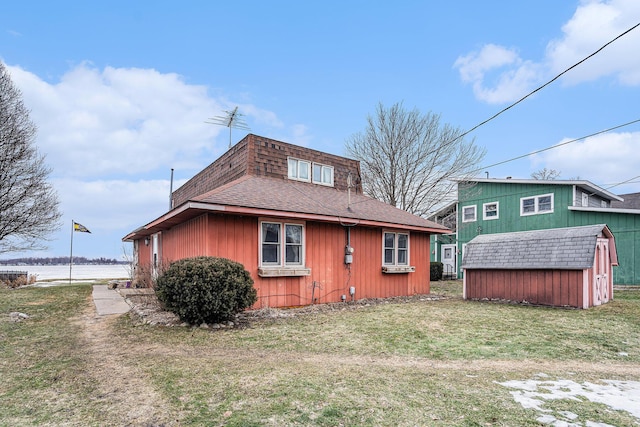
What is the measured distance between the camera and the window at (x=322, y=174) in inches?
527

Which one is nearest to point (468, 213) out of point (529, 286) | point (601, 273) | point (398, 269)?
point (601, 273)

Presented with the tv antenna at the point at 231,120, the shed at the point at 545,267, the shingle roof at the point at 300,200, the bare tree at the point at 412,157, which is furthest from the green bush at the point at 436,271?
the tv antenna at the point at 231,120

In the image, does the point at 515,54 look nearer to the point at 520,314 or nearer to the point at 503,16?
the point at 503,16

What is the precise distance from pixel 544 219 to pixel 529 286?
10236 mm

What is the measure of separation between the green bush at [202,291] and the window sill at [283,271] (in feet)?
5.78

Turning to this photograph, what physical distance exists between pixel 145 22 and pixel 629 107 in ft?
45.0

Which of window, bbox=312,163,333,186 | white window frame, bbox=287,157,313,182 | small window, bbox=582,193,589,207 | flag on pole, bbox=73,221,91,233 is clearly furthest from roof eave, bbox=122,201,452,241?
small window, bbox=582,193,589,207

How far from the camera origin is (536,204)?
62.5 ft

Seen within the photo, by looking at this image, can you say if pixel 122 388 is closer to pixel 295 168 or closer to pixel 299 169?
pixel 295 168

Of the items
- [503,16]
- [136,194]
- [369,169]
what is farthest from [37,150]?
[503,16]

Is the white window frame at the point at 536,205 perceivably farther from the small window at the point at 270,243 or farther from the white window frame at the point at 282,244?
the small window at the point at 270,243

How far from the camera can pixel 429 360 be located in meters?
4.83

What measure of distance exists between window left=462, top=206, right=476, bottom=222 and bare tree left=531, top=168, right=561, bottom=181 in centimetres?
1543

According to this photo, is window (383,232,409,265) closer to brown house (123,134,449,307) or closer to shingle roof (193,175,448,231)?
brown house (123,134,449,307)
